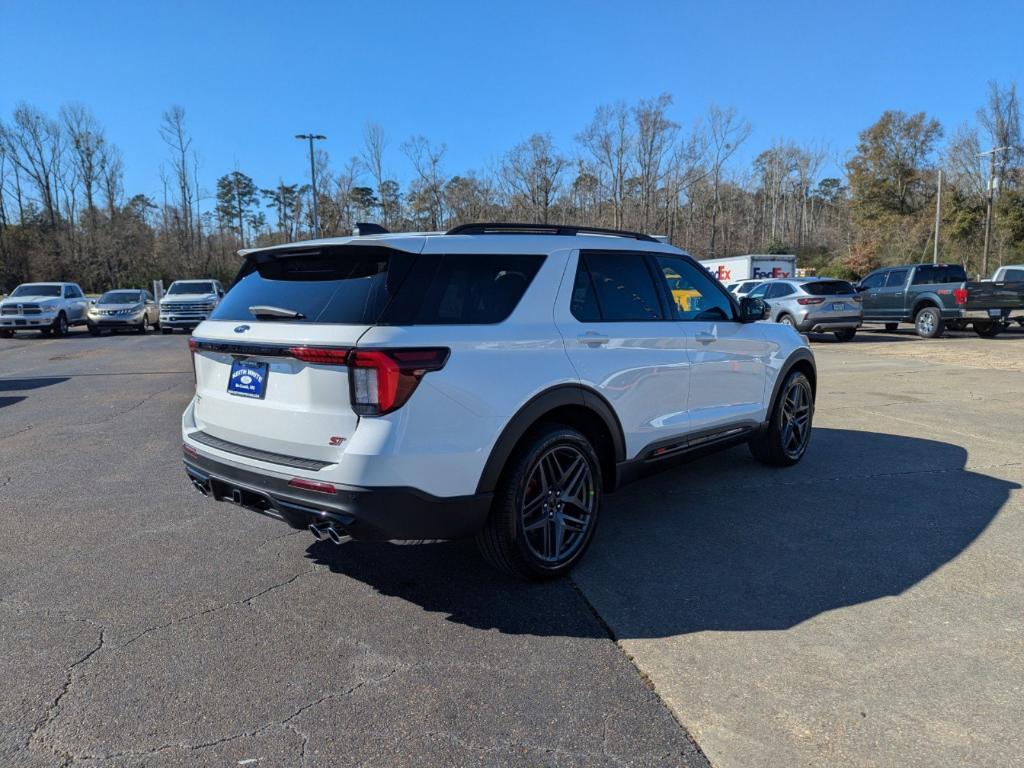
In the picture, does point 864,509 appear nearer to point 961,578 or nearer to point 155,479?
point 961,578

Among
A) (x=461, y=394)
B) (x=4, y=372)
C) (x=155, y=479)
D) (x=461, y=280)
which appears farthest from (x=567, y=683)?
(x=4, y=372)

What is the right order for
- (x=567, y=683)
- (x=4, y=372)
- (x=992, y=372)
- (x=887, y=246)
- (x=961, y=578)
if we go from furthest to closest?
(x=887, y=246) < (x=4, y=372) < (x=992, y=372) < (x=961, y=578) < (x=567, y=683)

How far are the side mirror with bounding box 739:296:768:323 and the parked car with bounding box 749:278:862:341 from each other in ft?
44.8

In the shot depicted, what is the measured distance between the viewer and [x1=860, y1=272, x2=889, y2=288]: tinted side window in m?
20.0

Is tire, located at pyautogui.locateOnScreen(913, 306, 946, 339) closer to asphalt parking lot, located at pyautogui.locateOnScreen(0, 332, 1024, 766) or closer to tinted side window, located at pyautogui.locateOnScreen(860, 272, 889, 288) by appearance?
tinted side window, located at pyautogui.locateOnScreen(860, 272, 889, 288)

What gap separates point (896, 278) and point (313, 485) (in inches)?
811

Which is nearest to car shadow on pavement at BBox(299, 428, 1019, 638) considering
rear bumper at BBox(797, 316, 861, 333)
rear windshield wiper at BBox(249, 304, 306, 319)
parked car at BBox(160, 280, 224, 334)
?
rear windshield wiper at BBox(249, 304, 306, 319)

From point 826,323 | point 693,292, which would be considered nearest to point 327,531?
point 693,292

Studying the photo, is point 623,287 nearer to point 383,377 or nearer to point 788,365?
point 383,377

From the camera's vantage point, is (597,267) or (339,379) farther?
(597,267)

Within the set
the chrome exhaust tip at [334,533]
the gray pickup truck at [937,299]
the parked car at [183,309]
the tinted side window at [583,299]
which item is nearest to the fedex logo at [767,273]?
the gray pickup truck at [937,299]

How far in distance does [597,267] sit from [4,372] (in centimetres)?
1360

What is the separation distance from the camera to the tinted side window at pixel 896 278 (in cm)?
1927

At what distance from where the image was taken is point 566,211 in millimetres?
51219
